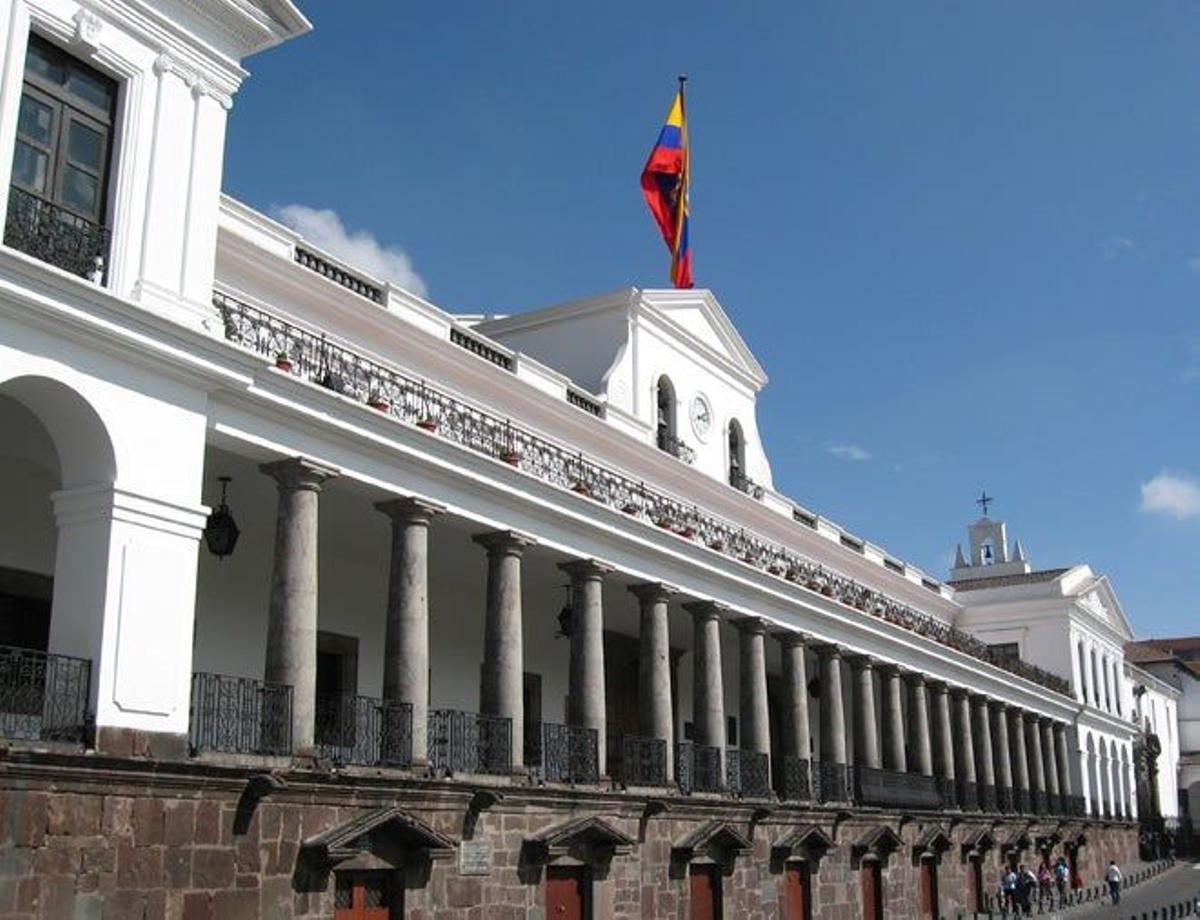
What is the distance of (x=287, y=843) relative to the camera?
15422 mm

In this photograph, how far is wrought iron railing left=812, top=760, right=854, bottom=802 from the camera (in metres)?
30.0

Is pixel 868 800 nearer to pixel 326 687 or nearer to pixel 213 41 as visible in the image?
pixel 326 687

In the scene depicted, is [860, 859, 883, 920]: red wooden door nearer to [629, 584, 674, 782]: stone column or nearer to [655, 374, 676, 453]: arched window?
[629, 584, 674, 782]: stone column

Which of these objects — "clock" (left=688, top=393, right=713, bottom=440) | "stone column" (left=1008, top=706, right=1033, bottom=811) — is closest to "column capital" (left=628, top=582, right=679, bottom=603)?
"clock" (left=688, top=393, right=713, bottom=440)

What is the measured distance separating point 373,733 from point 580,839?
445 cm

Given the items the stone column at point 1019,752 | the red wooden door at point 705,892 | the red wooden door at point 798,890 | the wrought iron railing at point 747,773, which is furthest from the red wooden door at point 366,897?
the stone column at point 1019,752

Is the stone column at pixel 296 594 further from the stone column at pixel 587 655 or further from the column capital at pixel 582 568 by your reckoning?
the stone column at pixel 587 655

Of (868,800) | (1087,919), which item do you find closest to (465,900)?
(868,800)

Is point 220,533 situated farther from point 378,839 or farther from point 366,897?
point 366,897

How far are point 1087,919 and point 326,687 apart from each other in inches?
956

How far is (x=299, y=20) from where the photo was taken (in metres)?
16.8

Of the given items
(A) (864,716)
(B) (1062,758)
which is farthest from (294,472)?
(B) (1062,758)

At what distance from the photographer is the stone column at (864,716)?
33.1 metres

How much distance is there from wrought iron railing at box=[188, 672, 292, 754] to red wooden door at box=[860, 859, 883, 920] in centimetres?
1906
